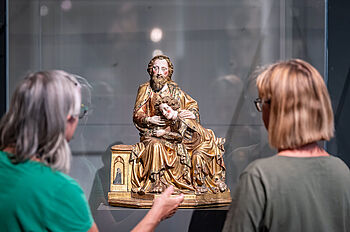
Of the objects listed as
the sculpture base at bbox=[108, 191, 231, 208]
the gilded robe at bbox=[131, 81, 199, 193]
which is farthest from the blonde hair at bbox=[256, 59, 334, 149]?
the gilded robe at bbox=[131, 81, 199, 193]

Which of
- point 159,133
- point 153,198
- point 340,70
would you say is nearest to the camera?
point 153,198

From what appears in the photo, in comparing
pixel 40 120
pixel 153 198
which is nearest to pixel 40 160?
pixel 40 120

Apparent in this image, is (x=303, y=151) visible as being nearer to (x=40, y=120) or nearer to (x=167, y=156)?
(x=40, y=120)

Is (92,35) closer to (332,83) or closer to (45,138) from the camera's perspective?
(332,83)

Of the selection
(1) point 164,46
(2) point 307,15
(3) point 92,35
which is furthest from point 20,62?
(2) point 307,15

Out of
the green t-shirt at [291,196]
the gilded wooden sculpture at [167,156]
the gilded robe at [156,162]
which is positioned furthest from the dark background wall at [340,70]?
the green t-shirt at [291,196]

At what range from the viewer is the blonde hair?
63.0 inches

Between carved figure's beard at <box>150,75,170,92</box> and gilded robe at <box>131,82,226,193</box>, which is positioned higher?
carved figure's beard at <box>150,75,170,92</box>

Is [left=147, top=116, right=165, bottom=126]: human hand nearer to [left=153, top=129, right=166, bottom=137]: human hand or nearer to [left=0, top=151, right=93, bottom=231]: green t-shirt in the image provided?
[left=153, top=129, right=166, bottom=137]: human hand

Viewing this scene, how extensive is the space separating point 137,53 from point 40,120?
12.8 ft

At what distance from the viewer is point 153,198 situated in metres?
3.59

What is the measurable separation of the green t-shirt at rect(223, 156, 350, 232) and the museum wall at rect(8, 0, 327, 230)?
3585mm

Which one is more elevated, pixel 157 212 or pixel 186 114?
pixel 186 114

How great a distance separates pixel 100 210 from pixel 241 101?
8.08 ft
